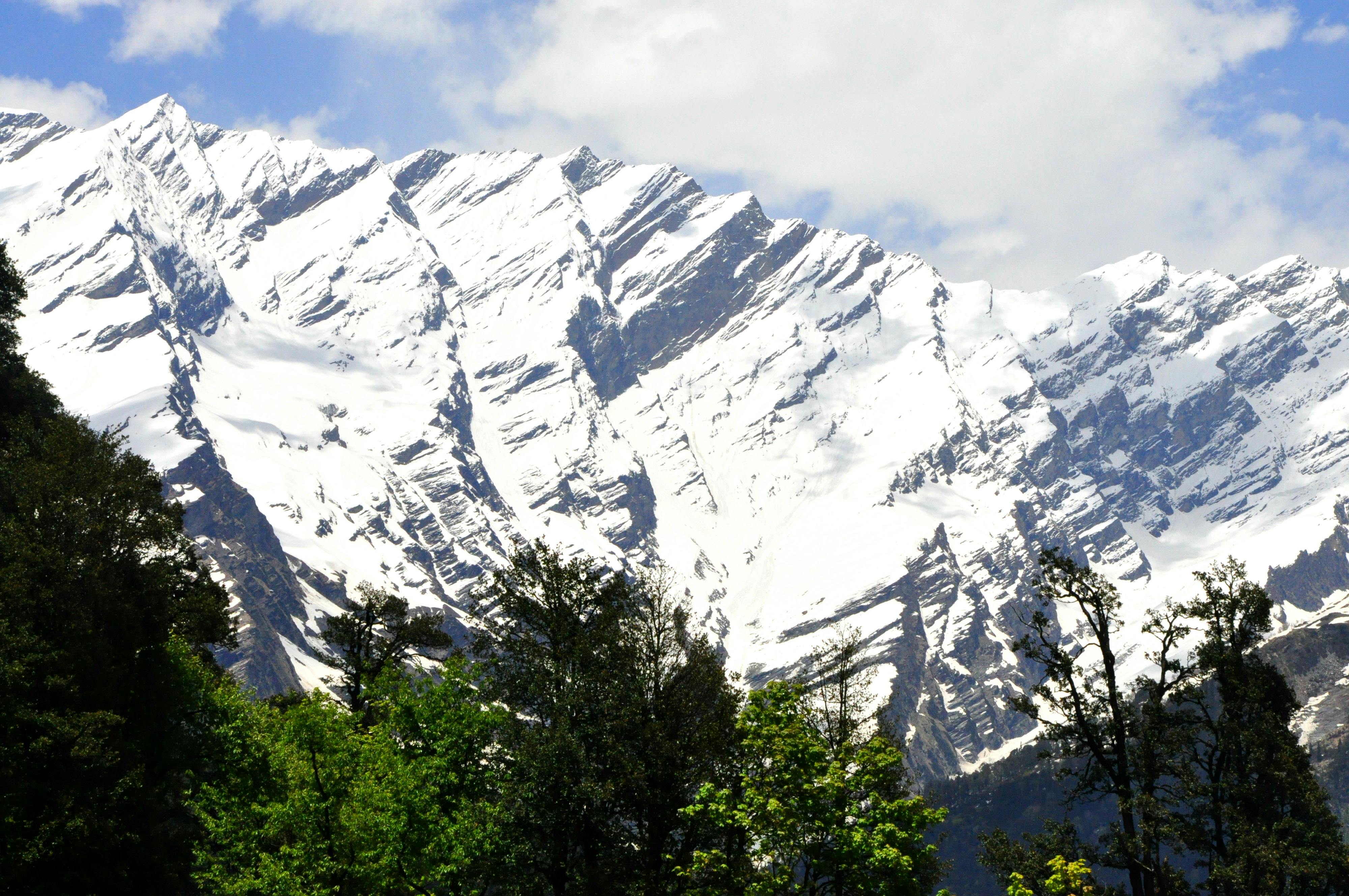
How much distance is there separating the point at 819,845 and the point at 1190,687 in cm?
1319

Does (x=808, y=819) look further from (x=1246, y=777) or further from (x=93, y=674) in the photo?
(x=93, y=674)

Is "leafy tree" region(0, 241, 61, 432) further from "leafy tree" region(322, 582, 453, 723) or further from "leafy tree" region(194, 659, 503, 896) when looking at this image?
"leafy tree" region(194, 659, 503, 896)

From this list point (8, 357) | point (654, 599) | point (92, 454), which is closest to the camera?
point (654, 599)

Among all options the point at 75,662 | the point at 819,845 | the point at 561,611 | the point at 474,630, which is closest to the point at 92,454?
the point at 75,662

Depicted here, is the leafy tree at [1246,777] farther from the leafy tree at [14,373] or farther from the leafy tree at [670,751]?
the leafy tree at [14,373]

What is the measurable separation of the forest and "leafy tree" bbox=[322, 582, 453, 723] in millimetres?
16230

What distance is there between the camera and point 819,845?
41.0 metres

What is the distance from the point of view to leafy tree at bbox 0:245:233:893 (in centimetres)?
4528

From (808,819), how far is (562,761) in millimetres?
Answer: 9002

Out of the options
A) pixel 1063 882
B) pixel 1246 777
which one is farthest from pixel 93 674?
pixel 1246 777

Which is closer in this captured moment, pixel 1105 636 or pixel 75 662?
pixel 1105 636

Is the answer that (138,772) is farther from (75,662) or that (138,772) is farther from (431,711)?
(431,711)

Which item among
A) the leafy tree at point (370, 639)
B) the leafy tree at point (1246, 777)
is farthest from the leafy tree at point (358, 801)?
the leafy tree at point (1246, 777)

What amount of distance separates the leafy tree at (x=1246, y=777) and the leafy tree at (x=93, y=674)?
1395 inches
